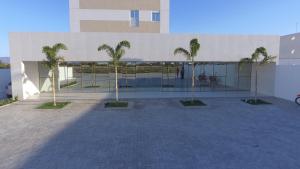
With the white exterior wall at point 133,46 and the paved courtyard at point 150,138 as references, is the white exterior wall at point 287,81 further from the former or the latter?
the paved courtyard at point 150,138

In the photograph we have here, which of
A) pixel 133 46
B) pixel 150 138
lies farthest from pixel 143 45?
pixel 150 138

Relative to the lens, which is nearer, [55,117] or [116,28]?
[55,117]

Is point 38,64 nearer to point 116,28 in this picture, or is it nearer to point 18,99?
point 18,99

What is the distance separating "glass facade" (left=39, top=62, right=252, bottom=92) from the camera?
60.2 feet

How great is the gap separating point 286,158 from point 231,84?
16303 millimetres

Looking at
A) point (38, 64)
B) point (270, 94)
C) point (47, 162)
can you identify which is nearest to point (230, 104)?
point (270, 94)

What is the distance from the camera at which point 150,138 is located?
278 inches

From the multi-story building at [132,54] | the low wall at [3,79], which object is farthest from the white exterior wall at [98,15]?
the low wall at [3,79]

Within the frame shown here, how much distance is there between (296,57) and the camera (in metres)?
29.3

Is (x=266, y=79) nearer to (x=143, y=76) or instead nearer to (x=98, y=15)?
(x=143, y=76)

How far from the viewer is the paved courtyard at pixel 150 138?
211 inches

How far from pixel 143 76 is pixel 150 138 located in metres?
17.5

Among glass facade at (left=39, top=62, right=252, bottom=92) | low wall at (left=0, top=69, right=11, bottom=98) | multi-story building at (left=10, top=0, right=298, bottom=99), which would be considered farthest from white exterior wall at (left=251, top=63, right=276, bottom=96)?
low wall at (left=0, top=69, right=11, bottom=98)

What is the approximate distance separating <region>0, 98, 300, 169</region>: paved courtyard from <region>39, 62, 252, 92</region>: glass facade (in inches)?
288
